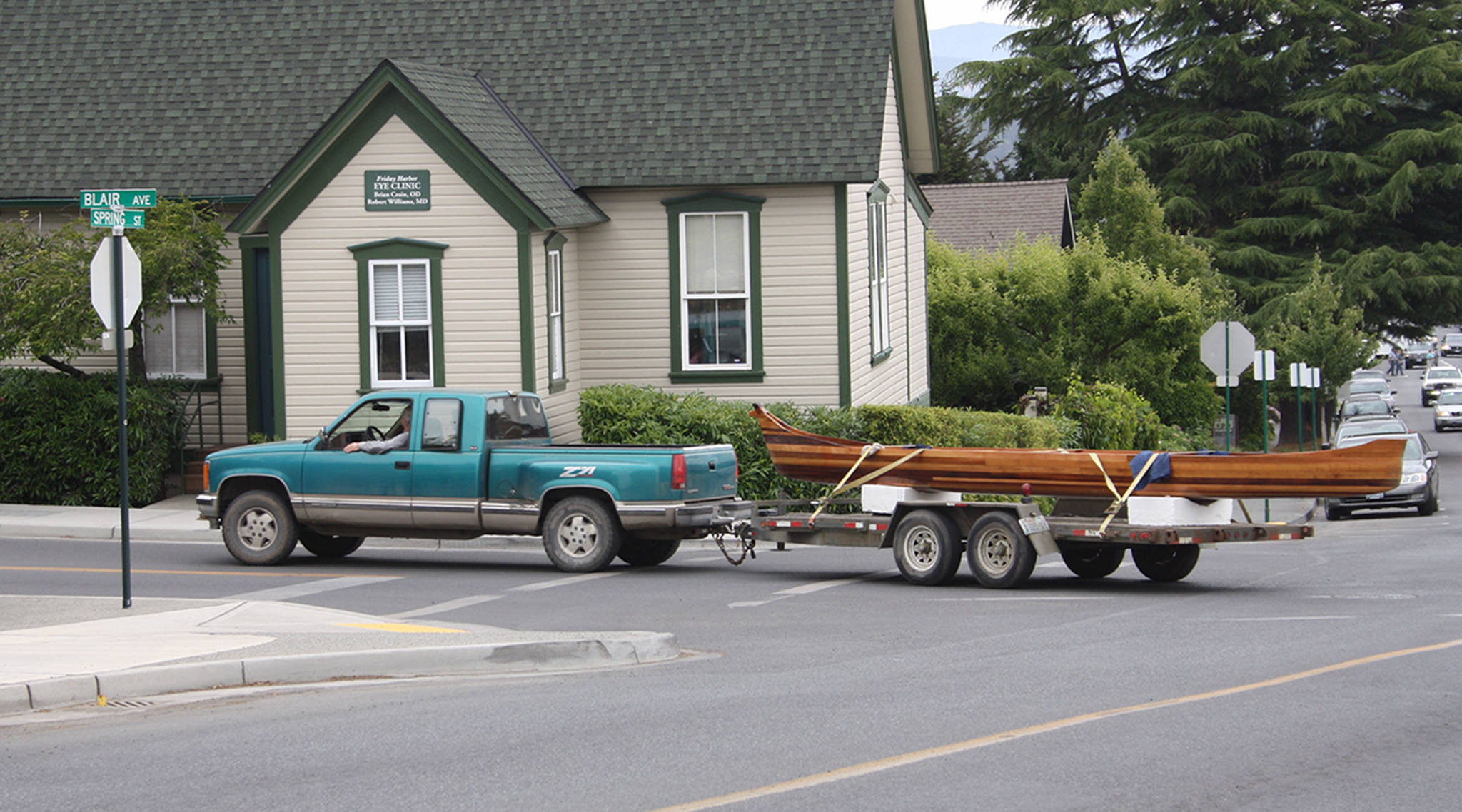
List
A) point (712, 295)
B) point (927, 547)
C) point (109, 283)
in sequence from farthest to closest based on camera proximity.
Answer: point (712, 295) < point (927, 547) < point (109, 283)

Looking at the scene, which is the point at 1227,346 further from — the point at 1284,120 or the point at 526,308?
the point at 1284,120

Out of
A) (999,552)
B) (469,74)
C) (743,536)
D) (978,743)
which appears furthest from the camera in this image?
(469,74)

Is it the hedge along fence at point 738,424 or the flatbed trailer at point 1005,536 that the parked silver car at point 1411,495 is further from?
the flatbed trailer at point 1005,536

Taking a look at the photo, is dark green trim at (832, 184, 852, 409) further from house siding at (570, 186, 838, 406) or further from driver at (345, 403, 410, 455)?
driver at (345, 403, 410, 455)

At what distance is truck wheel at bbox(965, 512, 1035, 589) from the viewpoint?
1510 centimetres

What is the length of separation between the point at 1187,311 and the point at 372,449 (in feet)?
71.0

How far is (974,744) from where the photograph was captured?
862 cm

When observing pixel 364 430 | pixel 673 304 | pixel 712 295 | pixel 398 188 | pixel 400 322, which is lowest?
pixel 364 430

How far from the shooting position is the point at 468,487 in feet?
54.6

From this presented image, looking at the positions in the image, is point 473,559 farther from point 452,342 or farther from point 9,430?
point 9,430

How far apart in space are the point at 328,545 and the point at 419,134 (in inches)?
231

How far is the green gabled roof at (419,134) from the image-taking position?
68.4ft

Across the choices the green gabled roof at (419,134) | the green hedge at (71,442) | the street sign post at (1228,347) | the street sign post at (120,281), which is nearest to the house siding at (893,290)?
the green gabled roof at (419,134)

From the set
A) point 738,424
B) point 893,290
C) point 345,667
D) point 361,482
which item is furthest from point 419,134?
point 345,667
